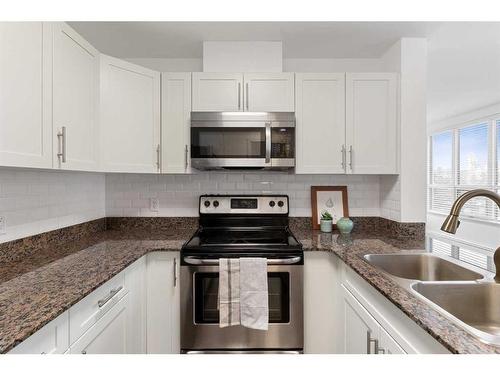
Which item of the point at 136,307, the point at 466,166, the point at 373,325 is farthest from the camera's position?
the point at 466,166

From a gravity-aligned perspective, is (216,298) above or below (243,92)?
below

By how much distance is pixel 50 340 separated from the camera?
38.4 inches

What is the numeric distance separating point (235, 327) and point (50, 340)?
1.10 metres

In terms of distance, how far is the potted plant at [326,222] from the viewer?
239 centimetres

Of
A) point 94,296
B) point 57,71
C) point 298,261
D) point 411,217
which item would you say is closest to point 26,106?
point 57,71

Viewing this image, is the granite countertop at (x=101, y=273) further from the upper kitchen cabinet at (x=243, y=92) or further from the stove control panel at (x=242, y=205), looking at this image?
the upper kitchen cabinet at (x=243, y=92)

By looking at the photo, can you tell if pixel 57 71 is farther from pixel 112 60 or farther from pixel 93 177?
pixel 93 177

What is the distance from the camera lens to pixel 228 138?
2160mm

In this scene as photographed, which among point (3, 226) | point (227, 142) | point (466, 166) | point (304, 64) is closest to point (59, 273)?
point (3, 226)

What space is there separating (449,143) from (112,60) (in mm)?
5947

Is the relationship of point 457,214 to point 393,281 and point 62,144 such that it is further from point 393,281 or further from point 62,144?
point 62,144

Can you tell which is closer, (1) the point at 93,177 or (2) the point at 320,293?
(2) the point at 320,293

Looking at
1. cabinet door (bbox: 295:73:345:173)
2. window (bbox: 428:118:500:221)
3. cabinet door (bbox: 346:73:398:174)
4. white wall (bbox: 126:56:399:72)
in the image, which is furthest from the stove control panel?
window (bbox: 428:118:500:221)

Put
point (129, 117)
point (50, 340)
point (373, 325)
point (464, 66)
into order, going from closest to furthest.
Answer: point (50, 340) → point (373, 325) → point (129, 117) → point (464, 66)
